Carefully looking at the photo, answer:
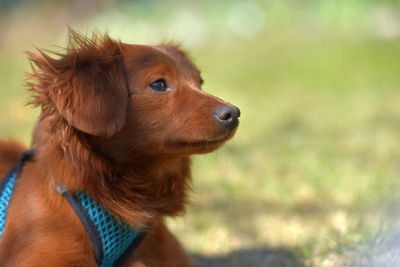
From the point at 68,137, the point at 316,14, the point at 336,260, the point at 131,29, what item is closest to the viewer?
the point at 68,137

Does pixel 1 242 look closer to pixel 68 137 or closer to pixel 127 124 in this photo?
pixel 68 137

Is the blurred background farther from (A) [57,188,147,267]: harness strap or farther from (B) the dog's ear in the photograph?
(A) [57,188,147,267]: harness strap

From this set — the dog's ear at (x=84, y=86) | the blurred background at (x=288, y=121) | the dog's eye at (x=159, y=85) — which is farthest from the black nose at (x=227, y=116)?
the blurred background at (x=288, y=121)

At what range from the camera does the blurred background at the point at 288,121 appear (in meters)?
3.47

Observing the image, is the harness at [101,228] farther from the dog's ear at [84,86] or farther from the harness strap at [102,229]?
the dog's ear at [84,86]

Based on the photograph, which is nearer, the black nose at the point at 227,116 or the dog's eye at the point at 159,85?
the black nose at the point at 227,116

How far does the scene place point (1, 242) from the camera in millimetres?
2377

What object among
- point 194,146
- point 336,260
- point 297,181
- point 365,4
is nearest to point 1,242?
point 194,146

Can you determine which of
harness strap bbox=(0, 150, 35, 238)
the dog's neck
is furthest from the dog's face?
harness strap bbox=(0, 150, 35, 238)

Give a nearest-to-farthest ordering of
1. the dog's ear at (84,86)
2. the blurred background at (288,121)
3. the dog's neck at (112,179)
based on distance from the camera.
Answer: the dog's ear at (84,86) → the dog's neck at (112,179) → the blurred background at (288,121)

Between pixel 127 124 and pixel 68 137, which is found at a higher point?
pixel 127 124

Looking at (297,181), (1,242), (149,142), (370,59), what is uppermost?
(370,59)

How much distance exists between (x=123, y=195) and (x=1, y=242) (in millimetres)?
593

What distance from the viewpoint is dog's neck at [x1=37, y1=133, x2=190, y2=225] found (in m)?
2.30
